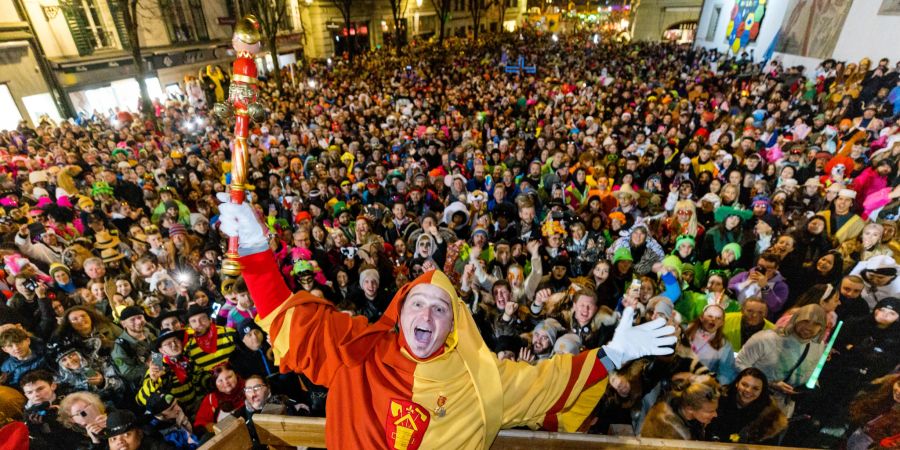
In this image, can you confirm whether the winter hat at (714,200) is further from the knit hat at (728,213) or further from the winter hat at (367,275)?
the winter hat at (367,275)

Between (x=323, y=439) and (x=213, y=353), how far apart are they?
2.58 meters

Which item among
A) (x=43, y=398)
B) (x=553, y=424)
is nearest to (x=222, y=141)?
(x=43, y=398)

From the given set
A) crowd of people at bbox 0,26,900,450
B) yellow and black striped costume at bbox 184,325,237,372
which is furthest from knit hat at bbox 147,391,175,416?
yellow and black striped costume at bbox 184,325,237,372

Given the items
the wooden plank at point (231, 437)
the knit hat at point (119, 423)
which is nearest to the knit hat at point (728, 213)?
the wooden plank at point (231, 437)

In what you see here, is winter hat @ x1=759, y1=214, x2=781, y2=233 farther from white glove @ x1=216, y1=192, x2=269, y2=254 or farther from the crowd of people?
white glove @ x1=216, y1=192, x2=269, y2=254

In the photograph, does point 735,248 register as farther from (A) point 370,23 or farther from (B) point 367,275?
(A) point 370,23

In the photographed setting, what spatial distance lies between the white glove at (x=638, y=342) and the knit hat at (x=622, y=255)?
2.91 metres

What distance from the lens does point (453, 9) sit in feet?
174

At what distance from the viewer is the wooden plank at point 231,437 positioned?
2.21 meters

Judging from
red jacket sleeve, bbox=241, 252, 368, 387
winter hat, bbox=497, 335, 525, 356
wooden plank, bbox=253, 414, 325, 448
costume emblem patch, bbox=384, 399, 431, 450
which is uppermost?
red jacket sleeve, bbox=241, 252, 368, 387

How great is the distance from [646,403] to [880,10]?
17.8 m

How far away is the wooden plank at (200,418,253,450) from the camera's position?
221cm

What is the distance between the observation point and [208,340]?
14.1ft

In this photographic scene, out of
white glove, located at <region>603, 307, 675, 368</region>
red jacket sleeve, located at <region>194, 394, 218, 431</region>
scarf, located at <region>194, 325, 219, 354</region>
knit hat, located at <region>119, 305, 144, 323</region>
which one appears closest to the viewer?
white glove, located at <region>603, 307, 675, 368</region>
